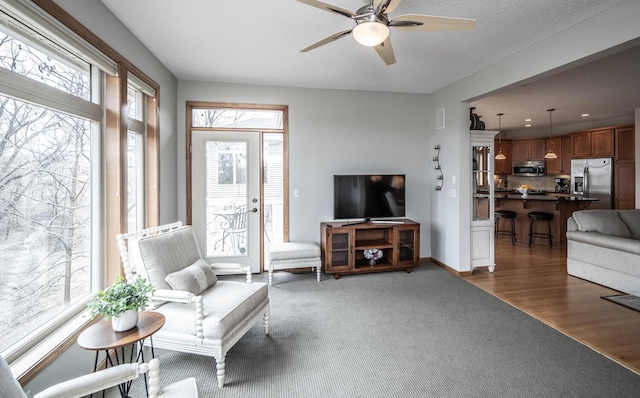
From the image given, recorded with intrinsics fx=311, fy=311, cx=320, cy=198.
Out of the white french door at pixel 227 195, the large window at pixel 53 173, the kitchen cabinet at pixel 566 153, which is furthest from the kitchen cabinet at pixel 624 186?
the large window at pixel 53 173

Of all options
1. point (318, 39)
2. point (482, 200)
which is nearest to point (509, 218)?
point (482, 200)

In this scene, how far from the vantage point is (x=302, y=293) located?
375 centimetres

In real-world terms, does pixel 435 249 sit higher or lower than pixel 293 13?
lower

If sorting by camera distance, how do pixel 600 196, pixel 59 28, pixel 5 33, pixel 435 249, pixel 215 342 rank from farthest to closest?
1. pixel 600 196
2. pixel 435 249
3. pixel 215 342
4. pixel 59 28
5. pixel 5 33

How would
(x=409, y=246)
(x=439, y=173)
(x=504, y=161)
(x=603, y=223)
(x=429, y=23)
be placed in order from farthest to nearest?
(x=504, y=161) → (x=439, y=173) → (x=409, y=246) → (x=603, y=223) → (x=429, y=23)

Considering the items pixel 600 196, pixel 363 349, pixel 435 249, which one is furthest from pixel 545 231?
pixel 363 349

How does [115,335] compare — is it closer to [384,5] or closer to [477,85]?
[384,5]

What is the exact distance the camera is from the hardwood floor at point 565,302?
257cm

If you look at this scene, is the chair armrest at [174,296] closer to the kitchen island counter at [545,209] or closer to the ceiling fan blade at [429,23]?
the ceiling fan blade at [429,23]

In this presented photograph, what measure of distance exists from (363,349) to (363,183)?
250 centimetres

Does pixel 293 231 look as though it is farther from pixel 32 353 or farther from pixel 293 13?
pixel 32 353

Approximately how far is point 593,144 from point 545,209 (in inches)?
92.9

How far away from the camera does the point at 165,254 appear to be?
2.41m

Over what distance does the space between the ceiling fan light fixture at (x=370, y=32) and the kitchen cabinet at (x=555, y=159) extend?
803cm
